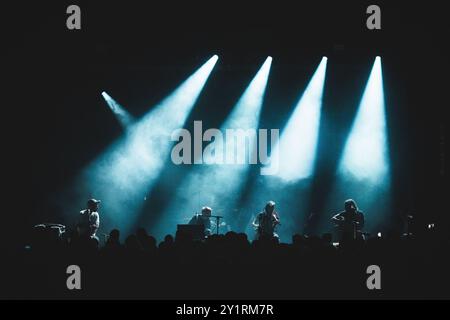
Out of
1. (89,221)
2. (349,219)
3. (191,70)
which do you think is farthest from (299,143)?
(89,221)

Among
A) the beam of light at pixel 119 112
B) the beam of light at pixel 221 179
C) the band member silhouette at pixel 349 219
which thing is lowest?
the band member silhouette at pixel 349 219

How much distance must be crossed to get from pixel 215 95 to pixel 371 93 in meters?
3.84

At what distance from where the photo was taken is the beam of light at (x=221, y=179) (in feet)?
44.2

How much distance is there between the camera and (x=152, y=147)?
13.6 m

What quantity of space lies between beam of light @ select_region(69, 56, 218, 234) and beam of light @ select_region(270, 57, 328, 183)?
97.6 inches

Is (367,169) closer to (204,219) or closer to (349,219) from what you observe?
(349,219)

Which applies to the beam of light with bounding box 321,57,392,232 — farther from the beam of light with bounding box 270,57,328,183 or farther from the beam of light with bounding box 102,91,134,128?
the beam of light with bounding box 102,91,134,128

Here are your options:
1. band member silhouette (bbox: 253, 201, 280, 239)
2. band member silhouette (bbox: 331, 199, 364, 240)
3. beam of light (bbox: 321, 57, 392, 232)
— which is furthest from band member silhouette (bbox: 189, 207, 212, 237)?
beam of light (bbox: 321, 57, 392, 232)

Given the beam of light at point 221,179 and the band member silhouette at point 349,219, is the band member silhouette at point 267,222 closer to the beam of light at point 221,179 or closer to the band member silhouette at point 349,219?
the band member silhouette at point 349,219

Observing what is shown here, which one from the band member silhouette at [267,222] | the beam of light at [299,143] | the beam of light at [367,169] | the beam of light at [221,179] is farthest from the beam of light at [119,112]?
the beam of light at [367,169]

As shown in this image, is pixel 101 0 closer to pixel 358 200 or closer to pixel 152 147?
pixel 152 147

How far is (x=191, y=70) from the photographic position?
1316cm

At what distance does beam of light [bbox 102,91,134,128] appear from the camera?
1320 centimetres

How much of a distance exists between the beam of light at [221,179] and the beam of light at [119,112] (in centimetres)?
207
